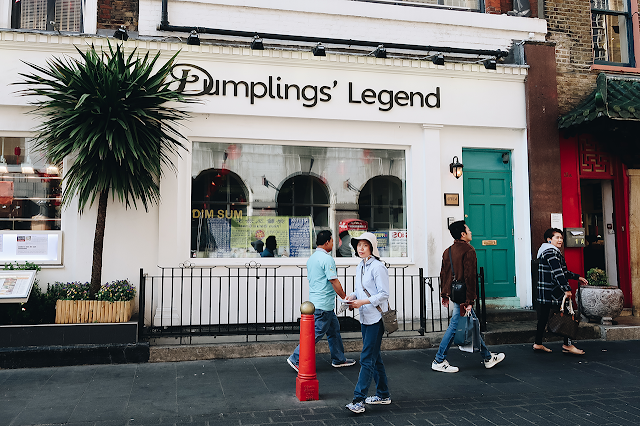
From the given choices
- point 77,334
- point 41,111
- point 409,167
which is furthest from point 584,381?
point 41,111

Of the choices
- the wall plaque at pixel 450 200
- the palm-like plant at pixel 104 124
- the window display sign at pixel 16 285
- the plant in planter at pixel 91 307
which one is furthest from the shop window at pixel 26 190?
the wall plaque at pixel 450 200

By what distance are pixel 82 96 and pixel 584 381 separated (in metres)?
7.30

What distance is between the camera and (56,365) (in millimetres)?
6609

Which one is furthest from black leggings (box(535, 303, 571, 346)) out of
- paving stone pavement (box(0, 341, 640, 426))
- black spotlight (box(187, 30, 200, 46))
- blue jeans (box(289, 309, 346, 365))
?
black spotlight (box(187, 30, 200, 46))

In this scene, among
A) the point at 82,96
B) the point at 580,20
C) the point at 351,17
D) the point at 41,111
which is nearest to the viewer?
the point at 82,96

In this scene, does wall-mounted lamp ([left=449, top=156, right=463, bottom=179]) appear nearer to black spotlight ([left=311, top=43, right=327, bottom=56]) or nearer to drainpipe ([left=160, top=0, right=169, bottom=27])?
black spotlight ([left=311, top=43, right=327, bottom=56])

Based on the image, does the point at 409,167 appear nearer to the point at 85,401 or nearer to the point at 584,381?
the point at 584,381

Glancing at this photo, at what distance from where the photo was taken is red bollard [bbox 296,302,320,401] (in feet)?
17.0

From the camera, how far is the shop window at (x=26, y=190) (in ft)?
26.2

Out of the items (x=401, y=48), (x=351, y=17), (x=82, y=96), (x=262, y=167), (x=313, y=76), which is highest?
(x=351, y=17)

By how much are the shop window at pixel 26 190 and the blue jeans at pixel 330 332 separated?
4601 millimetres

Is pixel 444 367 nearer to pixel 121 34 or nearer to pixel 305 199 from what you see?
pixel 305 199

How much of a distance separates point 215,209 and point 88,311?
8.65 ft

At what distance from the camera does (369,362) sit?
494 centimetres
